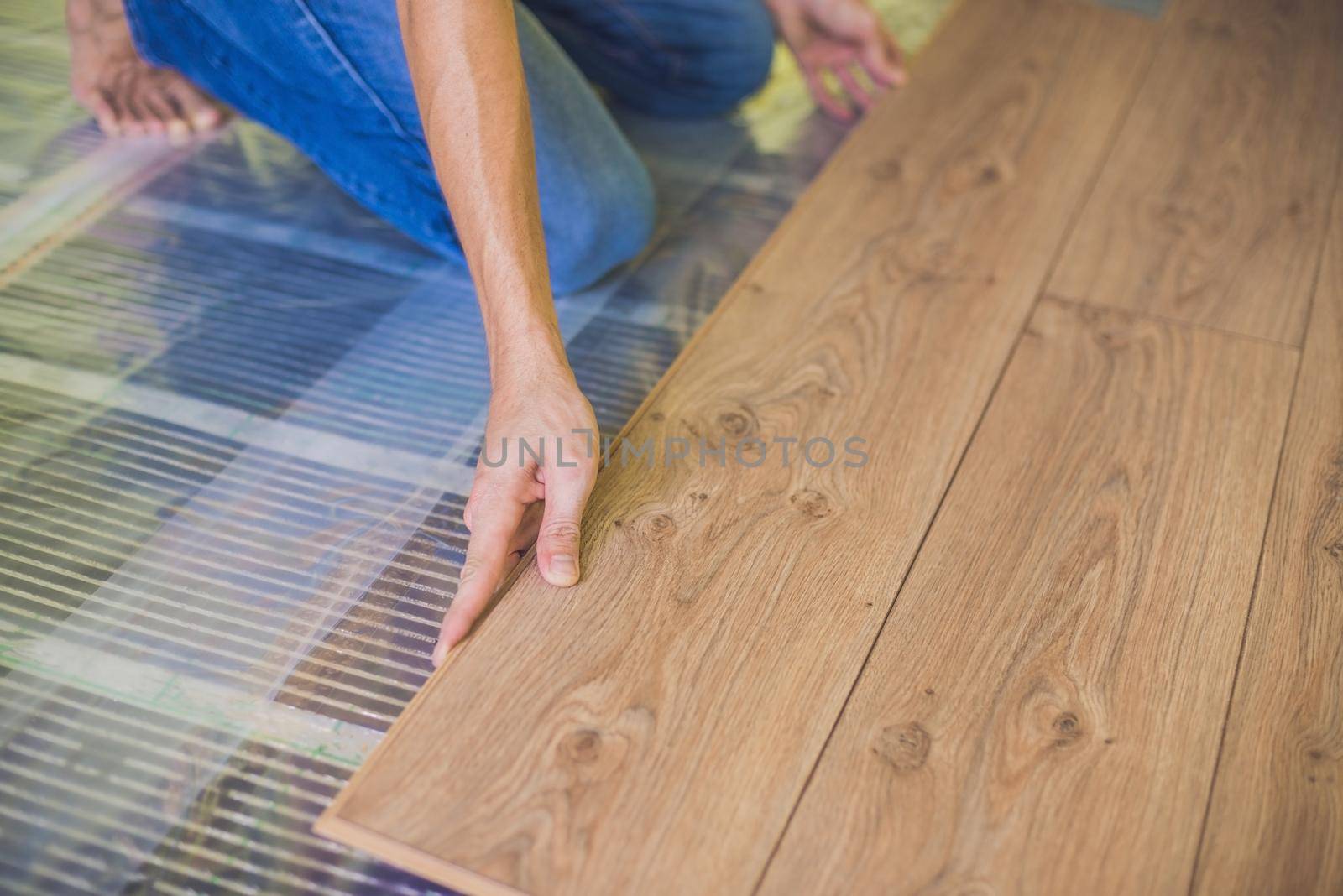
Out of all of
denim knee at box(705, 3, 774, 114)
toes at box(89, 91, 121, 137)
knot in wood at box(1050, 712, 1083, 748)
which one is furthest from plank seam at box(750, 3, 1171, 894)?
toes at box(89, 91, 121, 137)

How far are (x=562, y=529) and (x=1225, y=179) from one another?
3.71ft

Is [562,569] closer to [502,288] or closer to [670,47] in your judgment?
[502,288]

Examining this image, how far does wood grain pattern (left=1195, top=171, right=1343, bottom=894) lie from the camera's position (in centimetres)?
83

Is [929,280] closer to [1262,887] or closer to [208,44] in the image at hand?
[1262,887]

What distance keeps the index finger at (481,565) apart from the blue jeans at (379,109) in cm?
53

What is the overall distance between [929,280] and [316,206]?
885mm

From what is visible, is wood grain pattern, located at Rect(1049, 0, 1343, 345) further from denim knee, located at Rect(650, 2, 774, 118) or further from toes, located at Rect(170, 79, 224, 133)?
toes, located at Rect(170, 79, 224, 133)

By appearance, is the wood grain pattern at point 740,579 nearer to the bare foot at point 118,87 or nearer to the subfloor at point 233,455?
the subfloor at point 233,455

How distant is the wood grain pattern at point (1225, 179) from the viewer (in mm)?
1369

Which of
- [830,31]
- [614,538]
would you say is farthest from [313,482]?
[830,31]

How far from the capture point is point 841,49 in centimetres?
183

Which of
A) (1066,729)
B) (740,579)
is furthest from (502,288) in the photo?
(1066,729)

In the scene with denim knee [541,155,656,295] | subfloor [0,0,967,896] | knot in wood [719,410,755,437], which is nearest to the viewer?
subfloor [0,0,967,896]

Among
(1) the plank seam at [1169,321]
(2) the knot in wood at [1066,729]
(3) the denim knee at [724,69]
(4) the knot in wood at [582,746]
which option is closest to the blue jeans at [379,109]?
(3) the denim knee at [724,69]
